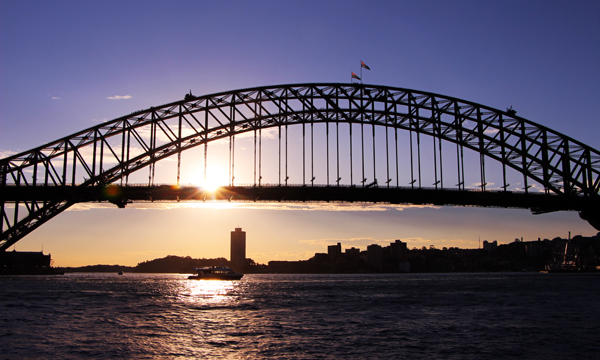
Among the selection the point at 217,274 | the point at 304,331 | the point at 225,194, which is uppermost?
the point at 225,194

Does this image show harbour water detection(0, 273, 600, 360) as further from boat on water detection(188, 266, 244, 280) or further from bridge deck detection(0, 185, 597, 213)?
boat on water detection(188, 266, 244, 280)

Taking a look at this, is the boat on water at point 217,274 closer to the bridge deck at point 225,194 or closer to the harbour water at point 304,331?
the bridge deck at point 225,194

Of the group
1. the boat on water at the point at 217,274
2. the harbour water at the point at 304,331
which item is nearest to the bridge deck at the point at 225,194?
the harbour water at the point at 304,331

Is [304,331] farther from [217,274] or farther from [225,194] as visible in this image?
[217,274]

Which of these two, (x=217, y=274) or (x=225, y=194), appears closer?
(x=225, y=194)

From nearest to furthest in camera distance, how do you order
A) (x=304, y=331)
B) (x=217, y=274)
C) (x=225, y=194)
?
(x=304, y=331) < (x=225, y=194) < (x=217, y=274)

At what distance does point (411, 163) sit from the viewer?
73.2m

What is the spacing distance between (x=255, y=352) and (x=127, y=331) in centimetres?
793

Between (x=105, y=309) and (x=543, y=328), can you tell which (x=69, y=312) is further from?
→ (x=543, y=328)

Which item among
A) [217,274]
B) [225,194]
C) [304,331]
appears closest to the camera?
[304,331]

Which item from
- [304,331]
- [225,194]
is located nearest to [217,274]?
[225,194]

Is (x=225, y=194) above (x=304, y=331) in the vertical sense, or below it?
above

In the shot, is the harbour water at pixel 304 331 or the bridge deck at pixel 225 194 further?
the bridge deck at pixel 225 194

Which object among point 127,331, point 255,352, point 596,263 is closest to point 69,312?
point 127,331
